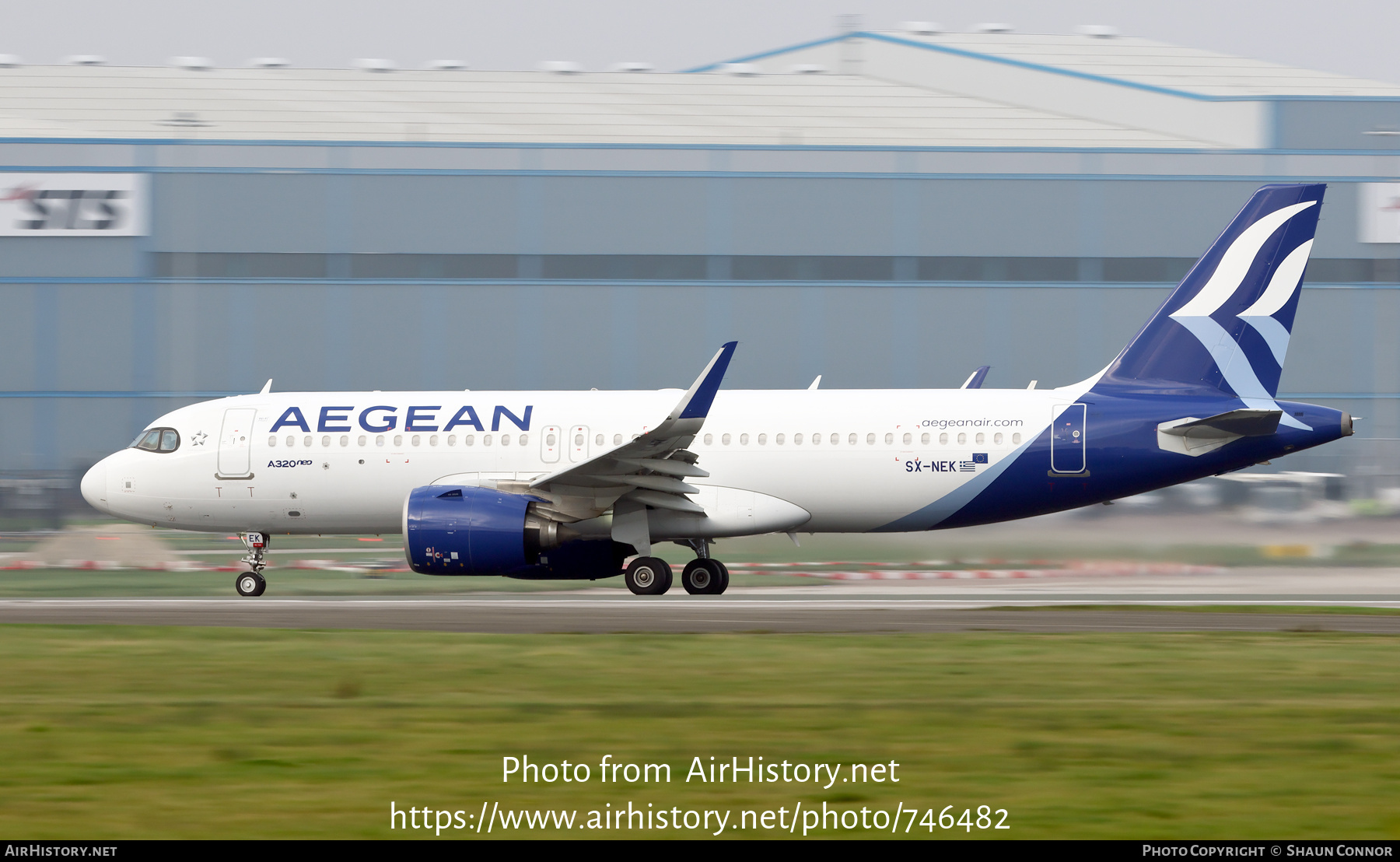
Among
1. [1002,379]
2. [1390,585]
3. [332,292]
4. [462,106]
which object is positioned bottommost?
[1390,585]

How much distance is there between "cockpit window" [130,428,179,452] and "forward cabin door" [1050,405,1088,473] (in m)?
13.6

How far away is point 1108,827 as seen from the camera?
24.0 feet

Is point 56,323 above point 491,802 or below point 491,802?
above

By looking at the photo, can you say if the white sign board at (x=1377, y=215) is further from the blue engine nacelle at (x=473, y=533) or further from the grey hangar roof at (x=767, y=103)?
the blue engine nacelle at (x=473, y=533)

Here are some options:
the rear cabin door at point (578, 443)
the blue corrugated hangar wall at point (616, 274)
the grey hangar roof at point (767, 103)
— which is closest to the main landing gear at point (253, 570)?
the rear cabin door at point (578, 443)

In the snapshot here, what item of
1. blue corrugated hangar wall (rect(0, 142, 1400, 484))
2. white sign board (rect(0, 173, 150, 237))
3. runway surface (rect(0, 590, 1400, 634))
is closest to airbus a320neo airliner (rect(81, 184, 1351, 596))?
runway surface (rect(0, 590, 1400, 634))

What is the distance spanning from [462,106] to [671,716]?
122 ft

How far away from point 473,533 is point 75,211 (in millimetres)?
22571

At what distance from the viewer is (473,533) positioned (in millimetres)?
20453

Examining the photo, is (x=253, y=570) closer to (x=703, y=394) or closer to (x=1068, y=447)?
(x=703, y=394)

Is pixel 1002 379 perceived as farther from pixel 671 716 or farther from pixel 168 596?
Result: pixel 671 716

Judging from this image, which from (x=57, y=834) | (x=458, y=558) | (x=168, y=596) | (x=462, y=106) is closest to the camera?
(x=57, y=834)

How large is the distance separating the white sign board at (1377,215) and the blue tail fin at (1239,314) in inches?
754

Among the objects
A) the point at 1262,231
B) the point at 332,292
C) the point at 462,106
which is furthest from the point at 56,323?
the point at 1262,231
